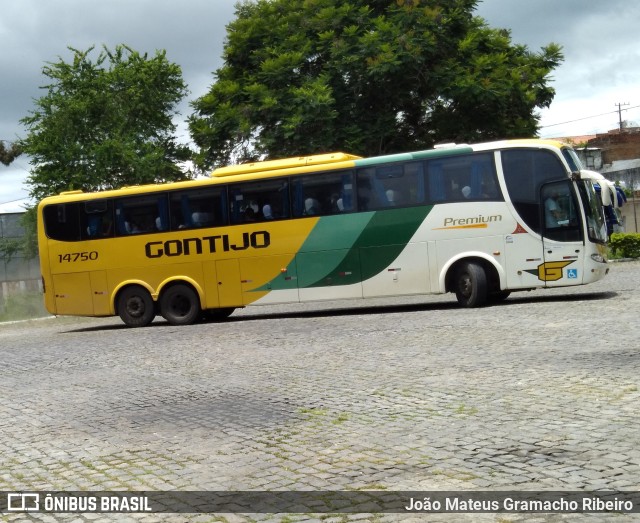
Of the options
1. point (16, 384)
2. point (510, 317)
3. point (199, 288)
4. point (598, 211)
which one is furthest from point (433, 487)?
point (199, 288)

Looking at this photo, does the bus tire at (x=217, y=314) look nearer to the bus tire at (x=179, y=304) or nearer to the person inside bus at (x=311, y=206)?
the bus tire at (x=179, y=304)

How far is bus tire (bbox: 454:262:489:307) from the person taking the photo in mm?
19062

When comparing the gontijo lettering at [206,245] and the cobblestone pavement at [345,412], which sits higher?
the gontijo lettering at [206,245]

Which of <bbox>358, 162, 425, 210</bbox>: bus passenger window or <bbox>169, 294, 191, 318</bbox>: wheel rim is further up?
<bbox>358, 162, 425, 210</bbox>: bus passenger window

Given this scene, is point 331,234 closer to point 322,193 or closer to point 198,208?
point 322,193

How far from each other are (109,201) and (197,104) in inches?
524

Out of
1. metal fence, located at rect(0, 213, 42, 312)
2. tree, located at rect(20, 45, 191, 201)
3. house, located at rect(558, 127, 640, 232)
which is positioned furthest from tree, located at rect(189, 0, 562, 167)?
house, located at rect(558, 127, 640, 232)

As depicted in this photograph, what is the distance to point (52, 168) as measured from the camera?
130 feet

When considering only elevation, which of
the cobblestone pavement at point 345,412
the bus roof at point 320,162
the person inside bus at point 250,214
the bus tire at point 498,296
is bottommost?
the cobblestone pavement at point 345,412

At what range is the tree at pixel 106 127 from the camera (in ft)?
129

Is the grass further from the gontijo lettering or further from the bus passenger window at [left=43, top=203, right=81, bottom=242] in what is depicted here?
the gontijo lettering

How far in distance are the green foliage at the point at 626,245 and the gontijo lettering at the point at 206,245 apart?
2095 cm

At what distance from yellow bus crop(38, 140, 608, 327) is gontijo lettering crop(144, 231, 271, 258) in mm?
23

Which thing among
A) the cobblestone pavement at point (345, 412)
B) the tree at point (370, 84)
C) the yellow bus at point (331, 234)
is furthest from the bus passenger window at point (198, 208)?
the tree at point (370, 84)
